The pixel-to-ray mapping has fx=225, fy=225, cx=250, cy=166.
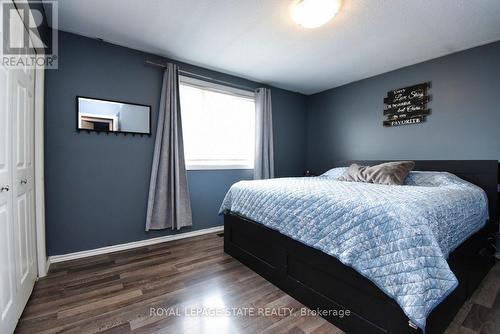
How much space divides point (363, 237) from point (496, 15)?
2.41m

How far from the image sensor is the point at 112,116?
8.39 ft

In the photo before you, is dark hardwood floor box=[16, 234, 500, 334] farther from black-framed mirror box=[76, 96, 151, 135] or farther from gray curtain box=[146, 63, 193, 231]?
black-framed mirror box=[76, 96, 151, 135]

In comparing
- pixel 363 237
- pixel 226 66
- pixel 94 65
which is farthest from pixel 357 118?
pixel 94 65

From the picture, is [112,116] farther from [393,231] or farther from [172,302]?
[393,231]

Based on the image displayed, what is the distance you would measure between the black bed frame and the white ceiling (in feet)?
4.54

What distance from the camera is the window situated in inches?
125

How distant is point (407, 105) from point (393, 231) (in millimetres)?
2596

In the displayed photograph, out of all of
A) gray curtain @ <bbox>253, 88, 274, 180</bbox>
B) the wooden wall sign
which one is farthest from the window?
the wooden wall sign

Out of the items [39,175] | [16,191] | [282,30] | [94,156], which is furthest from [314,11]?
[39,175]

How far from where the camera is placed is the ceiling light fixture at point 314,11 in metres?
1.79

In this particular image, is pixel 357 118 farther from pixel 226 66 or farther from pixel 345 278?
pixel 345 278

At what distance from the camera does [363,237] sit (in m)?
1.27

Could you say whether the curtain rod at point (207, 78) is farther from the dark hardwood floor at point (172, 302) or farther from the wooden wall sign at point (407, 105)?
the dark hardwood floor at point (172, 302)

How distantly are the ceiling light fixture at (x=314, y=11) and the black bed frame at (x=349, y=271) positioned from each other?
72.9 inches
